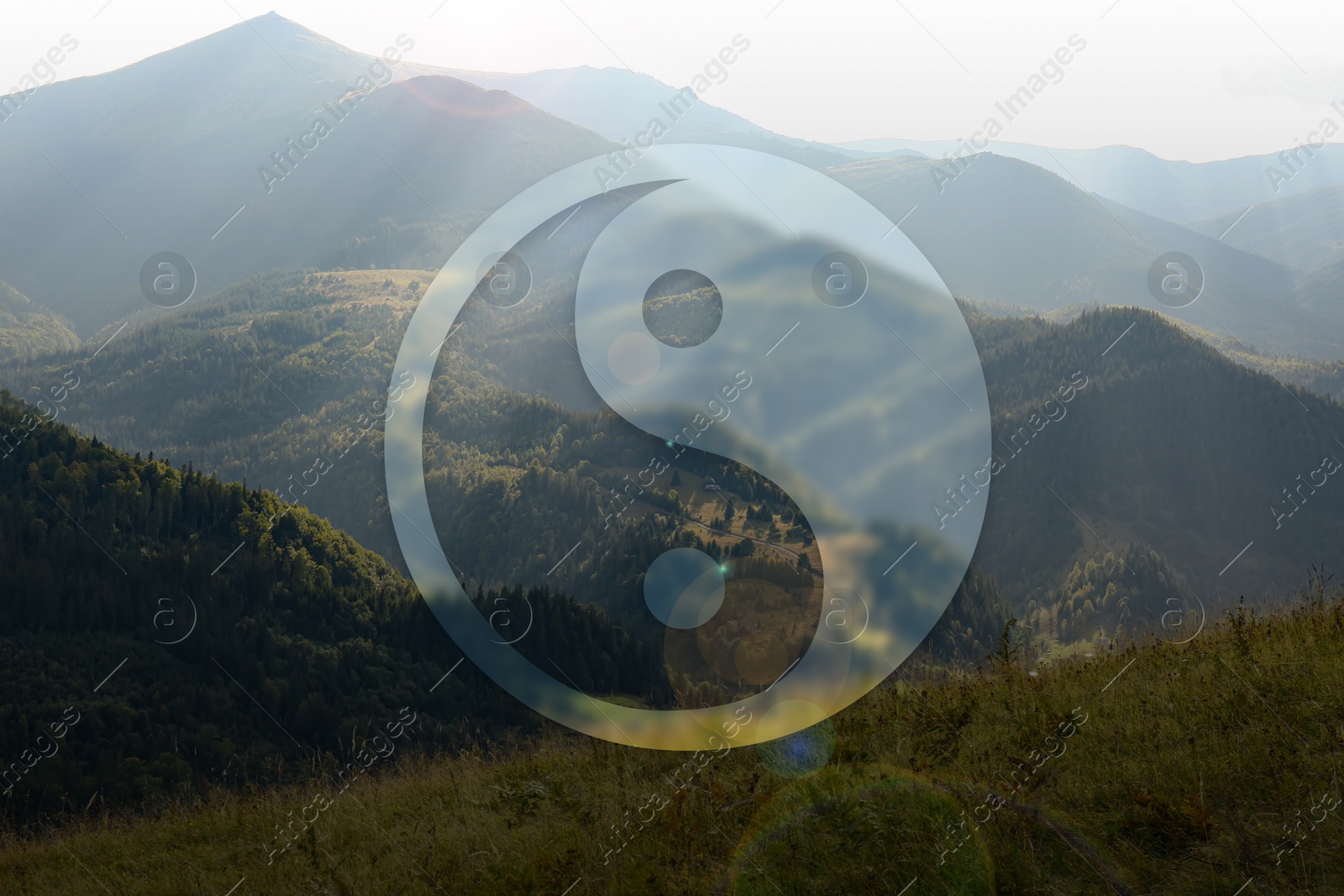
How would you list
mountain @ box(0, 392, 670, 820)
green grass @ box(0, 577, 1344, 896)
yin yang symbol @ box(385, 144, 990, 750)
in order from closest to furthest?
green grass @ box(0, 577, 1344, 896)
yin yang symbol @ box(385, 144, 990, 750)
mountain @ box(0, 392, 670, 820)

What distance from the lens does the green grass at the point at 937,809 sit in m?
6.02

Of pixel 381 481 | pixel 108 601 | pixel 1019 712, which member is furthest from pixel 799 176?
pixel 381 481

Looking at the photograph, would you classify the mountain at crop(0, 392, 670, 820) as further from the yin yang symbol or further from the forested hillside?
the yin yang symbol

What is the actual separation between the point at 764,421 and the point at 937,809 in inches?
1800

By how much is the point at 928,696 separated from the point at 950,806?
132 inches

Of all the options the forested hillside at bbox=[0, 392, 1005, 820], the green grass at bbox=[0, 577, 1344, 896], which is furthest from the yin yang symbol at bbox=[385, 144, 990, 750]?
the forested hillside at bbox=[0, 392, 1005, 820]

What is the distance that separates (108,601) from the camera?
72.6 metres

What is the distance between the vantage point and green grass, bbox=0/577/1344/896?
602cm

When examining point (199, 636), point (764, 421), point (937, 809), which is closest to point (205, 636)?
point (199, 636)

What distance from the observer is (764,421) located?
52156mm

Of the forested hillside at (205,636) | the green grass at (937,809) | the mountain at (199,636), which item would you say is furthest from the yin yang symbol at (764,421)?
the mountain at (199,636)

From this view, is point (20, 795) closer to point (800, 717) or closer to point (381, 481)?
point (800, 717)

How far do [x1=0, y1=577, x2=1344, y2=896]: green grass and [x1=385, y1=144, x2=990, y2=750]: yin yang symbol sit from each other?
7.30 feet

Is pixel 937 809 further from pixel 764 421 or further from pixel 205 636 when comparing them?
pixel 205 636
